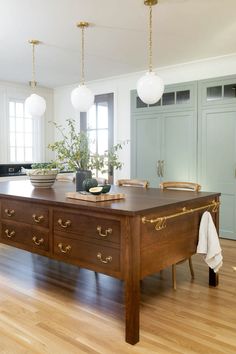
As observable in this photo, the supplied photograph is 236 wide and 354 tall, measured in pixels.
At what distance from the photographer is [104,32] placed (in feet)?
12.0

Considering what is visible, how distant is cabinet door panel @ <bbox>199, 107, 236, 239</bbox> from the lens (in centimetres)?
462

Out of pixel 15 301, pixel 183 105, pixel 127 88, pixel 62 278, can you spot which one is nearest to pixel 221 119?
pixel 183 105

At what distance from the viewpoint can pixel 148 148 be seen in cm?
546

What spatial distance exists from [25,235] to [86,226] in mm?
747

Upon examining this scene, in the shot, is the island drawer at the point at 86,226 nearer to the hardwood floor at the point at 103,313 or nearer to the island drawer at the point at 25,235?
the island drawer at the point at 25,235

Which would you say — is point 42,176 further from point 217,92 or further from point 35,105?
point 217,92

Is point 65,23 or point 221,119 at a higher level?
point 65,23

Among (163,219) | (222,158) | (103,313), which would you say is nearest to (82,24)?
(163,219)

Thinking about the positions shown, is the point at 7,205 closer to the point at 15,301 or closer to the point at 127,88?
the point at 15,301

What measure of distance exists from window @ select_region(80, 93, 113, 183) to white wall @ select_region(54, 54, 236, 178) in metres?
0.13

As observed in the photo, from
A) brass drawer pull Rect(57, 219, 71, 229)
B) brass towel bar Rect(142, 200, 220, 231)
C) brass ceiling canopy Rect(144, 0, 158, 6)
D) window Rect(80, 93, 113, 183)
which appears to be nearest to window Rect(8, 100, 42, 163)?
window Rect(80, 93, 113, 183)

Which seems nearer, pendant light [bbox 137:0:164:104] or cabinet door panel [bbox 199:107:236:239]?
pendant light [bbox 137:0:164:104]

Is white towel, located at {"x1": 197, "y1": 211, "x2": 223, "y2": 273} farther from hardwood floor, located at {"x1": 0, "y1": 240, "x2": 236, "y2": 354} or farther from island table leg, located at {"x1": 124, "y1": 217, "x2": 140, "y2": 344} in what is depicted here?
island table leg, located at {"x1": 124, "y1": 217, "x2": 140, "y2": 344}

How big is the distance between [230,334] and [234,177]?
2759 millimetres
